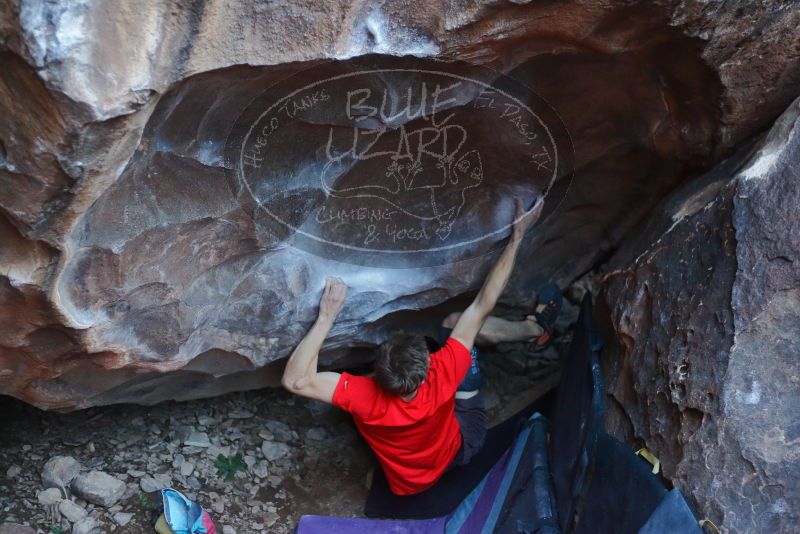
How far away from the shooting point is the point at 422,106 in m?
2.01

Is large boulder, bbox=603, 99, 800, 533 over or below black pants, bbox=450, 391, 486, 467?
over

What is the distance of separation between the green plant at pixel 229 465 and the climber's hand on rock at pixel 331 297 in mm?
752

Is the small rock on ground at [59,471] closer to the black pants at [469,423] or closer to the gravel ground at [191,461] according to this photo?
the gravel ground at [191,461]

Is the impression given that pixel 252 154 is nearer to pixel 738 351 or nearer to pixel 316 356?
pixel 316 356

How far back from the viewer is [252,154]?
200 centimetres

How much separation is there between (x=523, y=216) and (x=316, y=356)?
2.62ft

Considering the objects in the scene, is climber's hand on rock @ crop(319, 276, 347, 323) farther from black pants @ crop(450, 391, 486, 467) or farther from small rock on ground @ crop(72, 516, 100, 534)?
small rock on ground @ crop(72, 516, 100, 534)

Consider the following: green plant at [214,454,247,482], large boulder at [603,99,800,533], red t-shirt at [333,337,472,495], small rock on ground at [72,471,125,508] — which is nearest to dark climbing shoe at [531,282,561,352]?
red t-shirt at [333,337,472,495]

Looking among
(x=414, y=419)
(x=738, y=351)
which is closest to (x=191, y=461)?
(x=414, y=419)

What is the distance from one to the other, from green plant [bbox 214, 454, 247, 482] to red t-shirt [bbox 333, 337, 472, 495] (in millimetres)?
505

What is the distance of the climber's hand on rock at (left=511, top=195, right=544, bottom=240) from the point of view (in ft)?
8.32

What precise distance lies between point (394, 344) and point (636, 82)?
1.07 m

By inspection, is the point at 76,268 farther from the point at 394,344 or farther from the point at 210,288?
the point at 394,344

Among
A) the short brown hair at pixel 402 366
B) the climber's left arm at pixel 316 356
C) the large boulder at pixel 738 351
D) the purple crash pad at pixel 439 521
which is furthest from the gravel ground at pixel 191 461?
the large boulder at pixel 738 351
